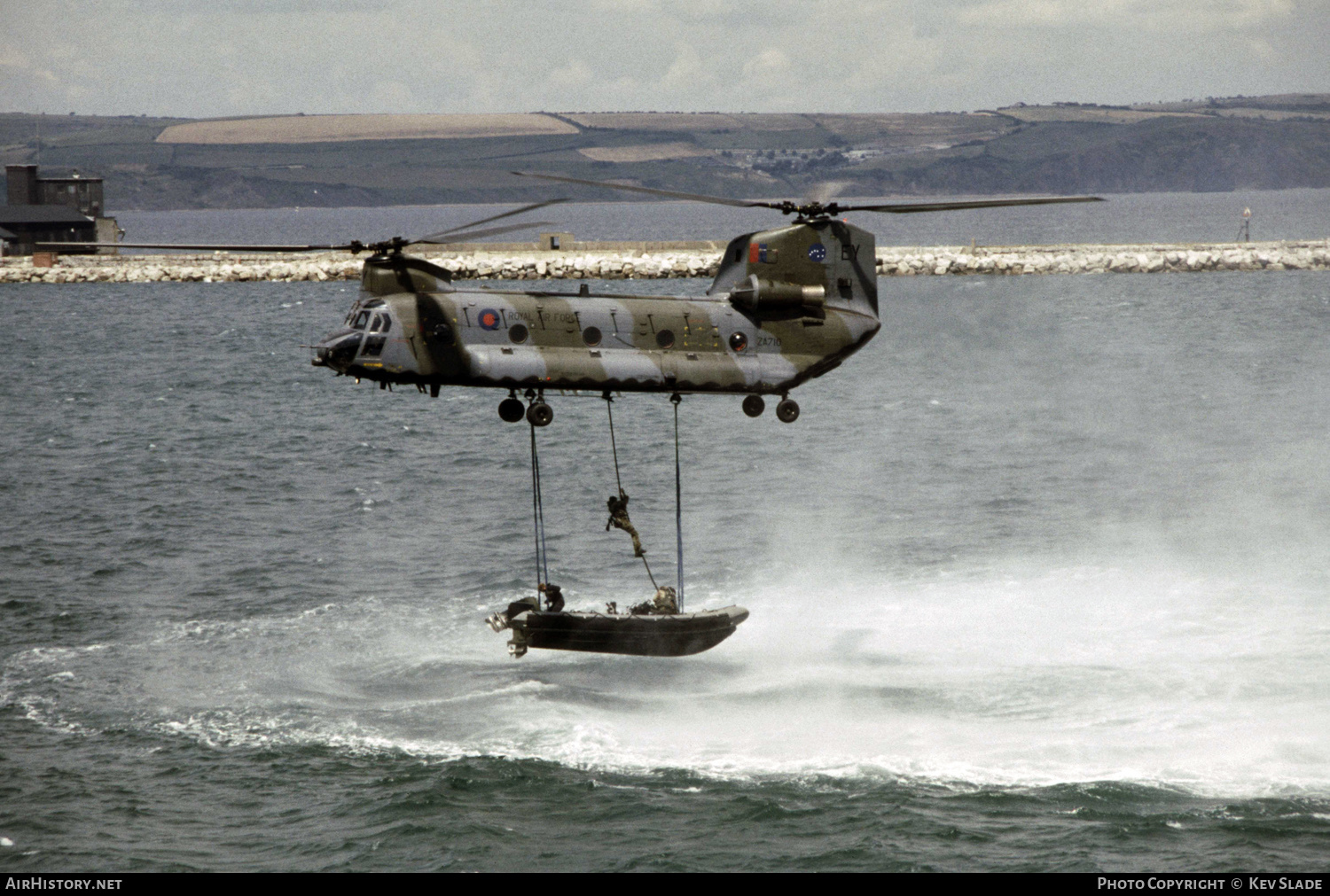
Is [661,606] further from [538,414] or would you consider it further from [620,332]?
[620,332]

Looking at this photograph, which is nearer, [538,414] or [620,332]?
[538,414]

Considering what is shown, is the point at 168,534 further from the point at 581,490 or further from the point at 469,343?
the point at 469,343

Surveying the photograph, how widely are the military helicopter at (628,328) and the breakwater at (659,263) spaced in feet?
340

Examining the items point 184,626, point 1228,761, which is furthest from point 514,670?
point 1228,761

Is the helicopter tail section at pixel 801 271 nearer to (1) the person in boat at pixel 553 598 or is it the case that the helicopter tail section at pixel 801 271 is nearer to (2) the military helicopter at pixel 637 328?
(2) the military helicopter at pixel 637 328

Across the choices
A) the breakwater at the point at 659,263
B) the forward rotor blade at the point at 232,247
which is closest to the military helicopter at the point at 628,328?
the forward rotor blade at the point at 232,247

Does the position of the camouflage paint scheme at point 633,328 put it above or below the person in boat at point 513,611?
above

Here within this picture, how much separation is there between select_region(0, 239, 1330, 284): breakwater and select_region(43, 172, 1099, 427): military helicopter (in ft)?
340

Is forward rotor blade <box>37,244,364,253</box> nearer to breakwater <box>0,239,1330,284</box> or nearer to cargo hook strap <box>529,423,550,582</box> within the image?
cargo hook strap <box>529,423,550,582</box>

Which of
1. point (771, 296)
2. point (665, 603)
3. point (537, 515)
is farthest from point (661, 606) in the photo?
point (771, 296)

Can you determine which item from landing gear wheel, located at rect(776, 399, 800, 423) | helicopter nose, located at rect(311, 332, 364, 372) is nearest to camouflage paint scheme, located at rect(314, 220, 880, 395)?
helicopter nose, located at rect(311, 332, 364, 372)

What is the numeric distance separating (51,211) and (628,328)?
148234 mm

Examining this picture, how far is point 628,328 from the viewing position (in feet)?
93.1

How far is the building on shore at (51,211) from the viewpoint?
509 ft
